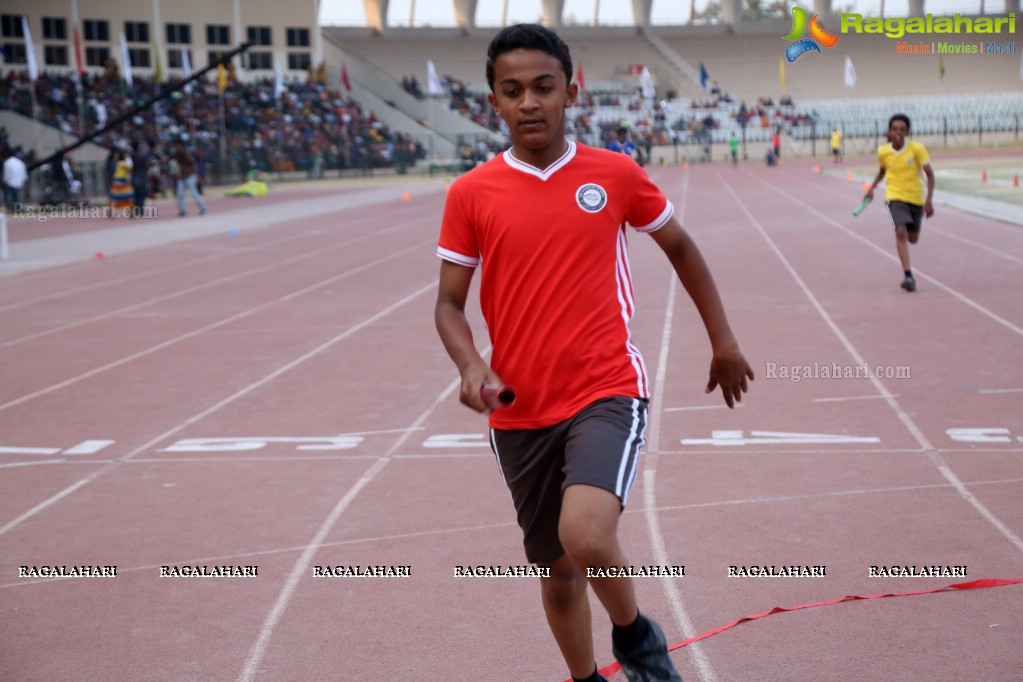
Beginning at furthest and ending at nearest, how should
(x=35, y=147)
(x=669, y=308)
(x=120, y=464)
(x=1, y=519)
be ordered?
(x=35, y=147), (x=669, y=308), (x=120, y=464), (x=1, y=519)

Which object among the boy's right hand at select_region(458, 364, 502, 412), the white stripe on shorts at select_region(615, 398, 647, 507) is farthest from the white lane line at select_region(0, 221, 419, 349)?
the white stripe on shorts at select_region(615, 398, 647, 507)

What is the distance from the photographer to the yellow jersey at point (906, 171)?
13070mm

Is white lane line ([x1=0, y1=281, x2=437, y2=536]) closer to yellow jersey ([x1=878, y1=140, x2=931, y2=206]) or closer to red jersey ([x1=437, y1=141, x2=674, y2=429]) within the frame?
red jersey ([x1=437, y1=141, x2=674, y2=429])

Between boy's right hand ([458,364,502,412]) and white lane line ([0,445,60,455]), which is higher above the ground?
boy's right hand ([458,364,502,412])

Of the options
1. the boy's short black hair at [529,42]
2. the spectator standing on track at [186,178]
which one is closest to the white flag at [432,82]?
the spectator standing on track at [186,178]

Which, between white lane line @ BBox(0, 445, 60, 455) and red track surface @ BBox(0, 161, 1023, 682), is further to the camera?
white lane line @ BBox(0, 445, 60, 455)

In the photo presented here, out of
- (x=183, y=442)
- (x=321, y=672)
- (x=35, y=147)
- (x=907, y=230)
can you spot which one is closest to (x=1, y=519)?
(x=183, y=442)

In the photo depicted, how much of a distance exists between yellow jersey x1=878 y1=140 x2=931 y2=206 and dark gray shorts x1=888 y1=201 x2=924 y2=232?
52 mm

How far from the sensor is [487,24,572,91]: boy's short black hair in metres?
3.44

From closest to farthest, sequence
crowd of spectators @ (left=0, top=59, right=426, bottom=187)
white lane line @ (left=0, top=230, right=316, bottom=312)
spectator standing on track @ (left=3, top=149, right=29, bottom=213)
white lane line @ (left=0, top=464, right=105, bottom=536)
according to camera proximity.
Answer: white lane line @ (left=0, top=464, right=105, bottom=536), white lane line @ (left=0, top=230, right=316, bottom=312), spectator standing on track @ (left=3, top=149, right=29, bottom=213), crowd of spectators @ (left=0, top=59, right=426, bottom=187)

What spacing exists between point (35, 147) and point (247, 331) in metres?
30.0

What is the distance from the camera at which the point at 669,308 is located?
510 inches

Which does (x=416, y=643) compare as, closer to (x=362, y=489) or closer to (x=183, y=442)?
(x=362, y=489)

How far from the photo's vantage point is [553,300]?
134 inches
